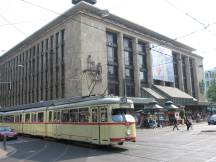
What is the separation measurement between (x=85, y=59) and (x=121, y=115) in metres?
31.7

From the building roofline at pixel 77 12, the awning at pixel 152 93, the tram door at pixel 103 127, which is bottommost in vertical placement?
the tram door at pixel 103 127

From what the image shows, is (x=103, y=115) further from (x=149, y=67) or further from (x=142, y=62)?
(x=149, y=67)

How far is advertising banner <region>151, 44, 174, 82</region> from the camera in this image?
63.5 metres

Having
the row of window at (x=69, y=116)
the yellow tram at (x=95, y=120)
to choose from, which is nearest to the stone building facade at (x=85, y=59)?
the row of window at (x=69, y=116)

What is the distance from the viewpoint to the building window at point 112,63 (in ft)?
177

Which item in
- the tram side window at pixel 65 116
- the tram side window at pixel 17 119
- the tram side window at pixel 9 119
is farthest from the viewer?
the tram side window at pixel 9 119

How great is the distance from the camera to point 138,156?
45.5 feet

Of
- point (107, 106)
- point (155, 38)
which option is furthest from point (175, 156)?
point (155, 38)

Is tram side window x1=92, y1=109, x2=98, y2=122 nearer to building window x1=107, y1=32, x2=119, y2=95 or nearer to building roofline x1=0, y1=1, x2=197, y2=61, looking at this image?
building roofline x1=0, y1=1, x2=197, y2=61

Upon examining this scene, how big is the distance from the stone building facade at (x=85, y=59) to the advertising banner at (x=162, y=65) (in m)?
1.16

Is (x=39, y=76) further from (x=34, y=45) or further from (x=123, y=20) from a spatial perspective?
(x=123, y=20)

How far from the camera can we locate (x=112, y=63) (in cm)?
5497

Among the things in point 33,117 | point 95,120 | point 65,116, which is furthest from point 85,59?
point 95,120

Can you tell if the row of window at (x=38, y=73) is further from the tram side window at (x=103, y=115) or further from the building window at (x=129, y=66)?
the tram side window at (x=103, y=115)
